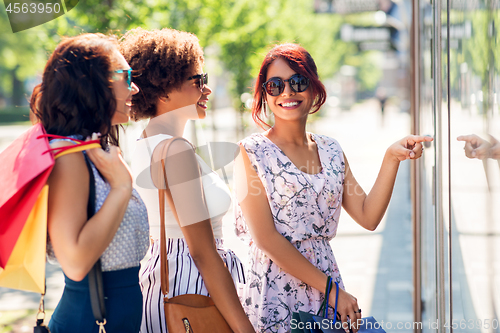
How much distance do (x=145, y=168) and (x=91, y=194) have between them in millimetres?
421

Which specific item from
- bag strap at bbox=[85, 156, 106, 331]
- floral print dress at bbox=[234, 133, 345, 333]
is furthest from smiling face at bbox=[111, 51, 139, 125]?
floral print dress at bbox=[234, 133, 345, 333]

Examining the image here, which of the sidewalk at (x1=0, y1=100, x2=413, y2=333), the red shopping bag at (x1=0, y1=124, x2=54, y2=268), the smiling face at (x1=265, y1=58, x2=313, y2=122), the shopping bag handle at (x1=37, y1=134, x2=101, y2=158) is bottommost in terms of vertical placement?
the sidewalk at (x1=0, y1=100, x2=413, y2=333)

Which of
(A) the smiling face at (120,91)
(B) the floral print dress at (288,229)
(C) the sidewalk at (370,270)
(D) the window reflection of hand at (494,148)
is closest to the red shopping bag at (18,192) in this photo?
(A) the smiling face at (120,91)

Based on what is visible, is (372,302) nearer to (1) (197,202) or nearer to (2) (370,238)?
(2) (370,238)

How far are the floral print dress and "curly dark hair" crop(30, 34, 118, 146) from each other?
72 centimetres

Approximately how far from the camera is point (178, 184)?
181cm

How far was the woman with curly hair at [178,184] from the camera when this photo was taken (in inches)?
72.3

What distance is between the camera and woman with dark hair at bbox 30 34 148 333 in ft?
4.81

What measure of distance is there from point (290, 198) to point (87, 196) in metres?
0.89

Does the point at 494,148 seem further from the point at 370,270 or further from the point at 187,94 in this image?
the point at 370,270

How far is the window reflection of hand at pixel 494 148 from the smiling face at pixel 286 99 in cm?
95

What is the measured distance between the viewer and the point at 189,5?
32.8 feet

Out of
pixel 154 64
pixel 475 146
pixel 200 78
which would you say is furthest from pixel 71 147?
pixel 475 146

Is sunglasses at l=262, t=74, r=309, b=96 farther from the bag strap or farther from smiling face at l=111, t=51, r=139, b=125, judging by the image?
the bag strap
